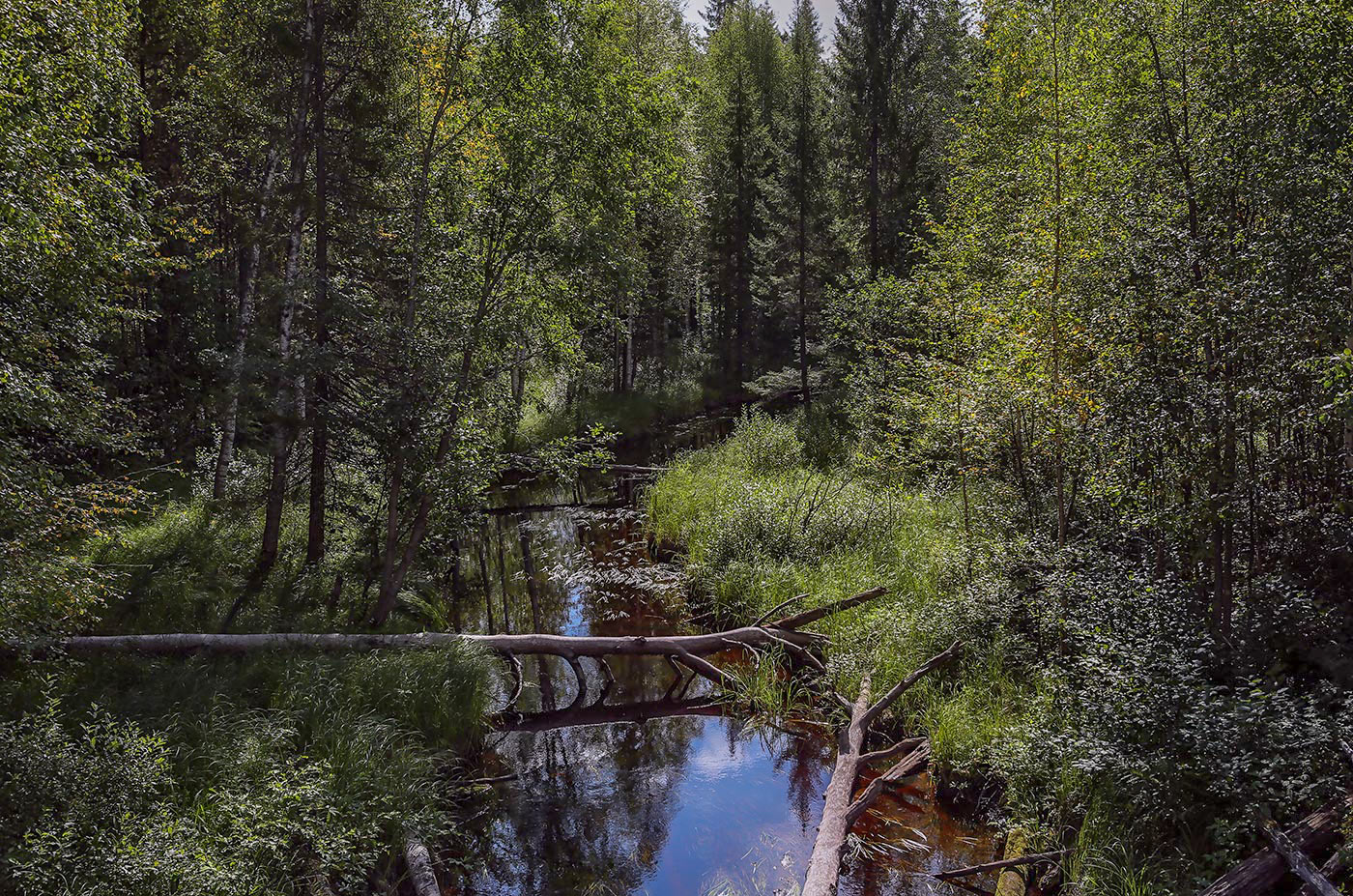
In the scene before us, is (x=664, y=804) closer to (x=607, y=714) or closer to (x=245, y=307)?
(x=607, y=714)

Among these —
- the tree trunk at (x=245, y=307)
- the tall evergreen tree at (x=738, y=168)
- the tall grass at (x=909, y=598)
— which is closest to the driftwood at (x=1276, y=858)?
the tall grass at (x=909, y=598)

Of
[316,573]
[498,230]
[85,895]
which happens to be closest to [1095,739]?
[85,895]

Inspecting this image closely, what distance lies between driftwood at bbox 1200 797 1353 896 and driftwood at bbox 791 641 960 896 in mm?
2372

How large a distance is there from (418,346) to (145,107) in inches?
175

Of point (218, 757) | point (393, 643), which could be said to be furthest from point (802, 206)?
point (218, 757)

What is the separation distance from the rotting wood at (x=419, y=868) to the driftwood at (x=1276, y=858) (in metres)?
5.15

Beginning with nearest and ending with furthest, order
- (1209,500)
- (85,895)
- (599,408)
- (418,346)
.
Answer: (85,895) → (1209,500) → (418,346) → (599,408)

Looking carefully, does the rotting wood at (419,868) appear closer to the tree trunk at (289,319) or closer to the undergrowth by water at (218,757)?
the undergrowth by water at (218,757)

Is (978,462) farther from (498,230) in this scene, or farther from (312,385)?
(312,385)

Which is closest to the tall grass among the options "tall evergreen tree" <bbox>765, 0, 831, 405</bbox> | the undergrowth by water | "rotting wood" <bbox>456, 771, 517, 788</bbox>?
"rotting wood" <bbox>456, 771, 517, 788</bbox>

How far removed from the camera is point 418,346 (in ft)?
29.8

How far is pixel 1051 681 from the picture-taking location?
20.6 ft

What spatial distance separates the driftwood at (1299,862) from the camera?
4008 millimetres

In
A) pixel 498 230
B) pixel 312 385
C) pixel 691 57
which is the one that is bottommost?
pixel 312 385
